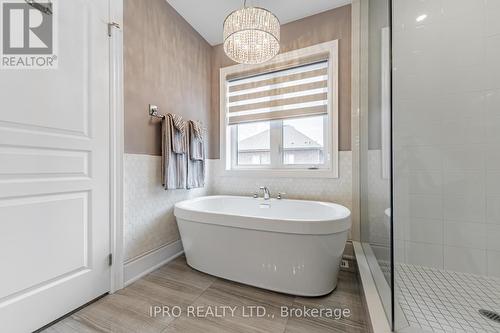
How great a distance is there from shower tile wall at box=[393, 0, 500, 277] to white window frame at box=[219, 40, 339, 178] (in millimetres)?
673

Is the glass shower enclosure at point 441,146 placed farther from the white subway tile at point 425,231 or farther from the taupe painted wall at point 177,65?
the taupe painted wall at point 177,65

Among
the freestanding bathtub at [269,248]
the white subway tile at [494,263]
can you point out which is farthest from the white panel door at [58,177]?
the white subway tile at [494,263]

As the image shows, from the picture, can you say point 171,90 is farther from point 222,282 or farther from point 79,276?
point 222,282

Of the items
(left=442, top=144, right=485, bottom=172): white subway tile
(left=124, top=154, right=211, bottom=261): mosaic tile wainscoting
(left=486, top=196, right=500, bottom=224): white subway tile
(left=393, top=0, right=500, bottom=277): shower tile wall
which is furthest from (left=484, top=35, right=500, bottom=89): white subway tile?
(left=124, top=154, right=211, bottom=261): mosaic tile wainscoting

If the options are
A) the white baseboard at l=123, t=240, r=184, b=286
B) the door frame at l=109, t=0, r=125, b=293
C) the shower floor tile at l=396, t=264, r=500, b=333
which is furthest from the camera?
the white baseboard at l=123, t=240, r=184, b=286

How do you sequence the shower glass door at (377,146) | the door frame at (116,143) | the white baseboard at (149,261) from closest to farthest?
the shower glass door at (377,146), the door frame at (116,143), the white baseboard at (149,261)

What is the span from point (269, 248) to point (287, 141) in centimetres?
136

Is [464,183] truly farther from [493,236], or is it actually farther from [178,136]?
[178,136]

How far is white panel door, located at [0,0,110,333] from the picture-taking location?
1.04 m

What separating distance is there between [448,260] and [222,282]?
5.50 feet

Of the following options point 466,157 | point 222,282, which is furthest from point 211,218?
point 466,157

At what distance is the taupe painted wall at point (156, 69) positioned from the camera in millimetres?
1659

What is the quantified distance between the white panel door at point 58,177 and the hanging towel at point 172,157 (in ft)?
1.51

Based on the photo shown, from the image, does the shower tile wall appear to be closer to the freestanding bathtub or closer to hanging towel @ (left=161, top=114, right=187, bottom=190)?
the freestanding bathtub
